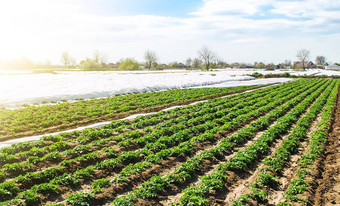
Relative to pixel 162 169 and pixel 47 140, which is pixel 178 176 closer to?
pixel 162 169

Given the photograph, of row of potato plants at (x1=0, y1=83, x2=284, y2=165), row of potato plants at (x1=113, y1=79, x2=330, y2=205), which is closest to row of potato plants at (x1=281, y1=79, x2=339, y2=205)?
row of potato plants at (x1=113, y1=79, x2=330, y2=205)

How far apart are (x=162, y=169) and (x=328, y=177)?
6.58 metres

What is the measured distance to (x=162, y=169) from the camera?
1028 centimetres

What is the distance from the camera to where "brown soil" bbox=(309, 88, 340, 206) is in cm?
797

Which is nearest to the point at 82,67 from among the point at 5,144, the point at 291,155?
the point at 5,144

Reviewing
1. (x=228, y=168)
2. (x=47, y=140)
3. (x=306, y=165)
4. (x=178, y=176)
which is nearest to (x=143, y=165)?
(x=178, y=176)

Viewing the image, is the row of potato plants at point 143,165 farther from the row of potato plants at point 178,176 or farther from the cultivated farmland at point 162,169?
the row of potato plants at point 178,176

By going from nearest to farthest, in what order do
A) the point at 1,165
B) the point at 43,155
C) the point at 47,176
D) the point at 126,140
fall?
the point at 47,176 < the point at 1,165 < the point at 43,155 < the point at 126,140

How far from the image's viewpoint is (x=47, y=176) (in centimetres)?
927

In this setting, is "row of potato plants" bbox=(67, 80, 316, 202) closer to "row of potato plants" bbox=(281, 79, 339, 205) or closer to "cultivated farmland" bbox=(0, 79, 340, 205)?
"cultivated farmland" bbox=(0, 79, 340, 205)

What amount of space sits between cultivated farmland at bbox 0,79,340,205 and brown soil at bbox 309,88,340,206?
0.21 m

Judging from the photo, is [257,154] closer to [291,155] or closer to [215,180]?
[291,155]

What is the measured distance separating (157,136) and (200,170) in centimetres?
453

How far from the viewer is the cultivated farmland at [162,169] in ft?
26.1
